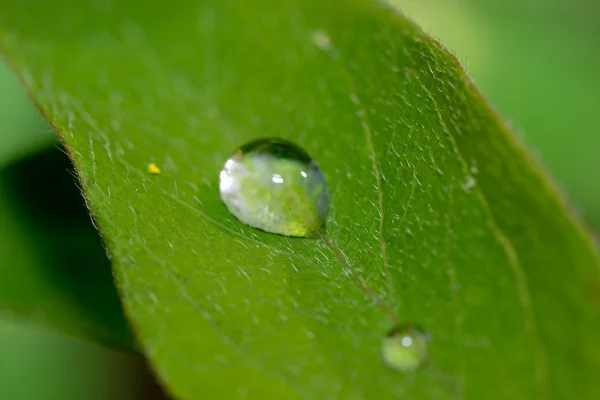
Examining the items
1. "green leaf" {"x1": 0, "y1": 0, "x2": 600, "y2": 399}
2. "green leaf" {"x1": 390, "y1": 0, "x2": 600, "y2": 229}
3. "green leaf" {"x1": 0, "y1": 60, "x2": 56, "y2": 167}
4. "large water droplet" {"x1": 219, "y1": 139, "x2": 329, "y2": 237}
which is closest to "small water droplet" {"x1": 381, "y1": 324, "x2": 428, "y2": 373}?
"green leaf" {"x1": 0, "y1": 0, "x2": 600, "y2": 399}

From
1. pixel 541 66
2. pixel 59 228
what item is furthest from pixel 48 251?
pixel 541 66

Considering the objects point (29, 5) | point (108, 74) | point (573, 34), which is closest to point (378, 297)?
point (108, 74)

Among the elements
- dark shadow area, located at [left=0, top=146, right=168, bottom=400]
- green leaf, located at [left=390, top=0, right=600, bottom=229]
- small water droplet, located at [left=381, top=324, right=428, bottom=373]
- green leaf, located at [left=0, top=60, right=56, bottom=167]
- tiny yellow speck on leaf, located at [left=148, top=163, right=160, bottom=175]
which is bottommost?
small water droplet, located at [left=381, top=324, right=428, bottom=373]

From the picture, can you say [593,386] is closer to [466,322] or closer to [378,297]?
[466,322]

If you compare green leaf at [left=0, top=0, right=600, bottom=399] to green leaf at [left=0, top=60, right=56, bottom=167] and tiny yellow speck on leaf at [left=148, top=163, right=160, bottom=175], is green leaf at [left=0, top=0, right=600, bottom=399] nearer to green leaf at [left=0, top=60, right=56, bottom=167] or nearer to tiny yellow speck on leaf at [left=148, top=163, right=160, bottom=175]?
tiny yellow speck on leaf at [left=148, top=163, right=160, bottom=175]

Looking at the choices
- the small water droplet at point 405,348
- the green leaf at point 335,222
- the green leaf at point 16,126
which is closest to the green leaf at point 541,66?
the green leaf at point 335,222

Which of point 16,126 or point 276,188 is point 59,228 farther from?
point 276,188

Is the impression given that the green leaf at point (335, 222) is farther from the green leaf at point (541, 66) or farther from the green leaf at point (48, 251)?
the green leaf at point (541, 66)
